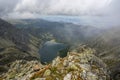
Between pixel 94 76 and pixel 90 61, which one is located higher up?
pixel 90 61

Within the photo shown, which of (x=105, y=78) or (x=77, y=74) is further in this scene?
(x=105, y=78)

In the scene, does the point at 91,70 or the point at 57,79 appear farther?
the point at 91,70

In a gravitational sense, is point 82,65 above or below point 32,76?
above

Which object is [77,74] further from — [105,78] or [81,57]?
[81,57]

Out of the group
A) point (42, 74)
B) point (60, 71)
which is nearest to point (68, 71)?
point (60, 71)

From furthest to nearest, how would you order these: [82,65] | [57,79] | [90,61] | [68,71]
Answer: [90,61] → [82,65] → [68,71] → [57,79]

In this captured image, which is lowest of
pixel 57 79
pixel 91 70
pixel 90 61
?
pixel 57 79

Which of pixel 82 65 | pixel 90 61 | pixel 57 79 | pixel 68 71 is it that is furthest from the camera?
pixel 90 61

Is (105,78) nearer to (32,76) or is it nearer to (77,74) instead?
(77,74)

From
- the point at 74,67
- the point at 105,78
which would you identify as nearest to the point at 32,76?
the point at 74,67
